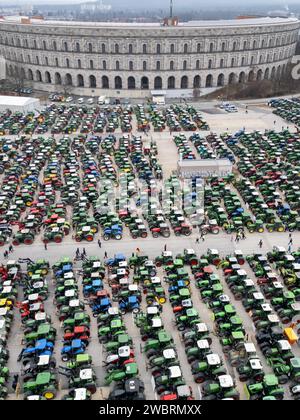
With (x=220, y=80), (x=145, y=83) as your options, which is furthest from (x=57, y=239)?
(x=220, y=80)

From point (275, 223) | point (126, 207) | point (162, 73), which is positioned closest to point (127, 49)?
point (162, 73)

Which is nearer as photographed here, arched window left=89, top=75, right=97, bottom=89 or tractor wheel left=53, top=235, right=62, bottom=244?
tractor wheel left=53, top=235, right=62, bottom=244

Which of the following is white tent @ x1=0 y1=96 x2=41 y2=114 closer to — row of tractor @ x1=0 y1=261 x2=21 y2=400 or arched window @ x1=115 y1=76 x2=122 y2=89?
arched window @ x1=115 y1=76 x2=122 y2=89

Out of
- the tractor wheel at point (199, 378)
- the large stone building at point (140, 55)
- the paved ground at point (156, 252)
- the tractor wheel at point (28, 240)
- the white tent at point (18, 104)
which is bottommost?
the paved ground at point (156, 252)

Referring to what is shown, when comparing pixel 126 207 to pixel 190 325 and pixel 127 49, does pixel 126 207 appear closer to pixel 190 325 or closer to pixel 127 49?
pixel 190 325

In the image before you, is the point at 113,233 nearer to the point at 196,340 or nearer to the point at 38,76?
the point at 196,340

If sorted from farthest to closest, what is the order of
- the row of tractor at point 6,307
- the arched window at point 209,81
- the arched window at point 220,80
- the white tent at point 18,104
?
the arched window at point 220,80 → the arched window at point 209,81 → the white tent at point 18,104 → the row of tractor at point 6,307

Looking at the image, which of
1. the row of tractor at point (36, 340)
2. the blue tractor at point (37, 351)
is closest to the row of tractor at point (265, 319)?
the row of tractor at point (36, 340)

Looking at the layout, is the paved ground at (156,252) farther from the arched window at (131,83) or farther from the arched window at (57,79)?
the arched window at (57,79)

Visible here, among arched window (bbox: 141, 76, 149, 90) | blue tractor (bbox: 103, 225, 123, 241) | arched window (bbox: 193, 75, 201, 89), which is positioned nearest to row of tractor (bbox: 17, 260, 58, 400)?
blue tractor (bbox: 103, 225, 123, 241)
